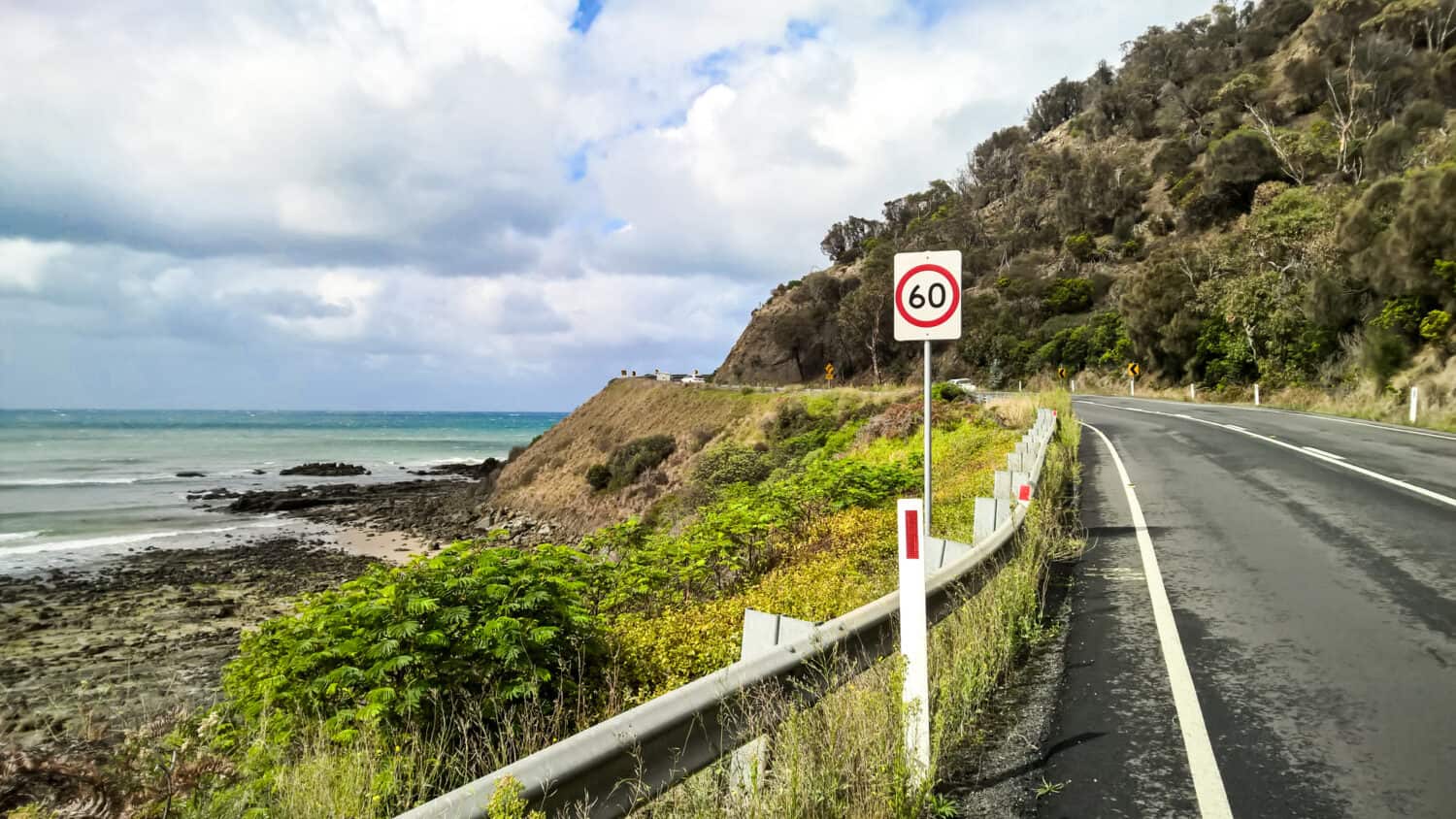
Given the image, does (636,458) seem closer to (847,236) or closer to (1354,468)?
(1354,468)

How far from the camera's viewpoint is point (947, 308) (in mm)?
7410

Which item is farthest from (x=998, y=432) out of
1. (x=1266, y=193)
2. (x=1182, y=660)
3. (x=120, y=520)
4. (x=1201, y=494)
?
(x=1266, y=193)

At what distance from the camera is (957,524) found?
898 centimetres

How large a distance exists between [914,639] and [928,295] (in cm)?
461

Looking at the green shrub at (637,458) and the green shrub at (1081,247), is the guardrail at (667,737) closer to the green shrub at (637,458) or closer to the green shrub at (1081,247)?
the green shrub at (637,458)

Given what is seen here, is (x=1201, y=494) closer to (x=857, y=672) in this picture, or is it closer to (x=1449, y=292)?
(x=857, y=672)

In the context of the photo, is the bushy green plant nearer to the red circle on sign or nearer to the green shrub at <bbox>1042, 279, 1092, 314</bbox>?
the red circle on sign

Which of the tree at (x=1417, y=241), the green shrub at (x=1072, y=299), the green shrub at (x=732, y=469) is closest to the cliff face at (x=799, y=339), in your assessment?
the green shrub at (x=1072, y=299)

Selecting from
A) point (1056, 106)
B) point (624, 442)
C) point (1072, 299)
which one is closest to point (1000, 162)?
point (1056, 106)

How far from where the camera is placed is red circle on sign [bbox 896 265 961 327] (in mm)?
7367

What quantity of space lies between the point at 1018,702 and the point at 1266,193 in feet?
195

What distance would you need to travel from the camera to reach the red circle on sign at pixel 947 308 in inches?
290

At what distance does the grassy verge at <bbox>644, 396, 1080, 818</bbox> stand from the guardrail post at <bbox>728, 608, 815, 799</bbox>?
0.03 metres

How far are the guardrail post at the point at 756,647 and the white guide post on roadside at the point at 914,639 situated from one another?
50 cm
